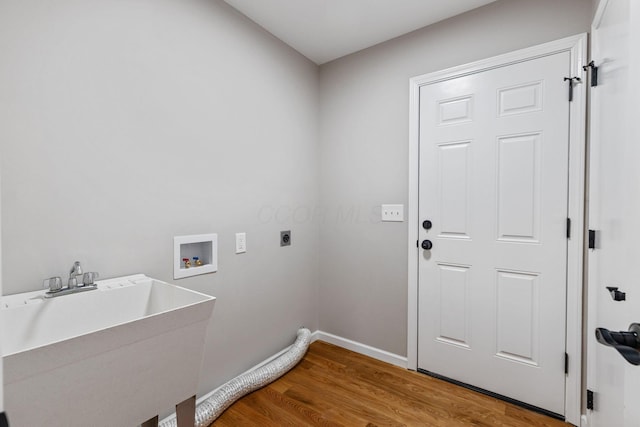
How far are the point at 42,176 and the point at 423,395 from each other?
2326mm

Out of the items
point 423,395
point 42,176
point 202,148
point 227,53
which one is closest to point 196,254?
point 202,148

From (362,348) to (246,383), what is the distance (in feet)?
3.27

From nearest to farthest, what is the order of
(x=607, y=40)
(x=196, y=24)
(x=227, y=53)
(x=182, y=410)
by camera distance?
(x=182, y=410) → (x=607, y=40) → (x=196, y=24) → (x=227, y=53)

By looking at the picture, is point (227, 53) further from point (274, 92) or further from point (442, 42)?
point (442, 42)

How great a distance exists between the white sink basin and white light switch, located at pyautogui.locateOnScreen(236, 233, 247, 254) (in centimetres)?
67

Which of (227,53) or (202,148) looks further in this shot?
(227,53)

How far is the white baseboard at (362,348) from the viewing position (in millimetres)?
2291

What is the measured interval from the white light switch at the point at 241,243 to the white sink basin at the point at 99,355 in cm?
67

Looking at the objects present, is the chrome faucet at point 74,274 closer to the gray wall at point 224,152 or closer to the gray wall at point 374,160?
the gray wall at point 224,152

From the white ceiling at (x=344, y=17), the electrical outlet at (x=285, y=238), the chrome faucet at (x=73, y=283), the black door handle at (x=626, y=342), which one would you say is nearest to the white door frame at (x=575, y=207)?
the white ceiling at (x=344, y=17)

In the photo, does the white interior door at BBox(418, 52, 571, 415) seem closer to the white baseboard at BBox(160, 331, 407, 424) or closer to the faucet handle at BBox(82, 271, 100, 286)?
the white baseboard at BBox(160, 331, 407, 424)

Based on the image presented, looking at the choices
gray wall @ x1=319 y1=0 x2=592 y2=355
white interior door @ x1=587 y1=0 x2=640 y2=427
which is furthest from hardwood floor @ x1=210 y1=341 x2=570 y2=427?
white interior door @ x1=587 y1=0 x2=640 y2=427

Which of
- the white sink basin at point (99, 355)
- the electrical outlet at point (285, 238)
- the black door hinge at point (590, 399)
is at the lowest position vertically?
the black door hinge at point (590, 399)

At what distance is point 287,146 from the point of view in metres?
2.39
